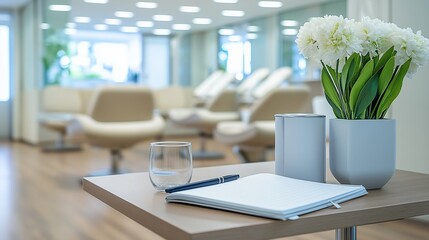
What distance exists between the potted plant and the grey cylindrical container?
32 mm

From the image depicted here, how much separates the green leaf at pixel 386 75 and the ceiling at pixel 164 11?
627 centimetres

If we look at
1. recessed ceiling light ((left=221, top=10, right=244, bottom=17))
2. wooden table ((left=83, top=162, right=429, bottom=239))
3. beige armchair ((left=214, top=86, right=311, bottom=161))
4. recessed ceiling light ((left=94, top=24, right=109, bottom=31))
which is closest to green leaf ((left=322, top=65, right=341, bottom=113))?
wooden table ((left=83, top=162, right=429, bottom=239))

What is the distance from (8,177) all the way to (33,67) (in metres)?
3.30

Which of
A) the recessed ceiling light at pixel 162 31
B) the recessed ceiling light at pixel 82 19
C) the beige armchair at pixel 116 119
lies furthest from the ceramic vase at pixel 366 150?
the recessed ceiling light at pixel 162 31

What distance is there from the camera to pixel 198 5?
769cm

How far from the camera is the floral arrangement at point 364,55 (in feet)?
3.24

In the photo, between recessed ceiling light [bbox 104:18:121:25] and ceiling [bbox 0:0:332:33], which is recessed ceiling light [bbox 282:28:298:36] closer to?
ceiling [bbox 0:0:332:33]

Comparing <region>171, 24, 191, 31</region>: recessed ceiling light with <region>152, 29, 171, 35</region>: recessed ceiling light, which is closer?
<region>171, 24, 191, 31</region>: recessed ceiling light

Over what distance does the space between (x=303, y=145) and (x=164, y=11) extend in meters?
7.30

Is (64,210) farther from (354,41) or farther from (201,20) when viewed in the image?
(201,20)

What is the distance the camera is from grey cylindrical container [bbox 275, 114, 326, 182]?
1.04 m

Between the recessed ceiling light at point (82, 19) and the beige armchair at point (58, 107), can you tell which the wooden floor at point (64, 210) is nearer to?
the beige armchair at point (58, 107)

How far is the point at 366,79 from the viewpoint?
102cm

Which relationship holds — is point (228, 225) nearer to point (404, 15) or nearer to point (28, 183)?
point (404, 15)
